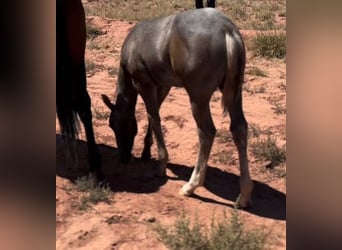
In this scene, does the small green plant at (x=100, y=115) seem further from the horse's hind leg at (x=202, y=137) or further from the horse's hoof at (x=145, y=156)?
the horse's hind leg at (x=202, y=137)

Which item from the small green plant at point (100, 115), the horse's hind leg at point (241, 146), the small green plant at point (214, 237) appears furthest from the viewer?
the small green plant at point (100, 115)

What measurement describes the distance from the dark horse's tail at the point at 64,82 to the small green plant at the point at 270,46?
6754mm

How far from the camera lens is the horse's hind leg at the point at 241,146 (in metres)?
4.72

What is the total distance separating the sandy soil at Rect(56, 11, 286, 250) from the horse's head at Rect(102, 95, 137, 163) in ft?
0.69

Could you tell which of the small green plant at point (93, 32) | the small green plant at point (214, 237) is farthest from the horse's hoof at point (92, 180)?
the small green plant at point (93, 32)

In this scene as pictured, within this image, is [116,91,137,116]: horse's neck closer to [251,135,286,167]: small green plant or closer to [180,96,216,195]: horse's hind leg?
[180,96,216,195]: horse's hind leg

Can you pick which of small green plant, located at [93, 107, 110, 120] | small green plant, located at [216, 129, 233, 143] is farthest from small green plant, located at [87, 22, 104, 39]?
small green plant, located at [216, 129, 233, 143]

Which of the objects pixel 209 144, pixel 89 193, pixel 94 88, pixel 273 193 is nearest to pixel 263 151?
pixel 273 193

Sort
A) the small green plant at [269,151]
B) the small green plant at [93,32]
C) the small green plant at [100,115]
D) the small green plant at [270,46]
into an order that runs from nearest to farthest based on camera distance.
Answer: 1. the small green plant at [269,151]
2. the small green plant at [100,115]
3. the small green plant at [270,46]
4. the small green plant at [93,32]

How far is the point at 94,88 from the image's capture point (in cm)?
823

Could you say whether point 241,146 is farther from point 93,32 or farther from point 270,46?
point 93,32

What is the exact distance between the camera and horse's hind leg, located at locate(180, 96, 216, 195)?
15.6 feet
